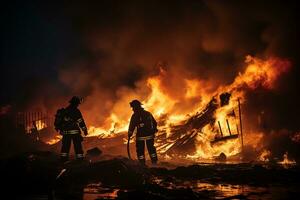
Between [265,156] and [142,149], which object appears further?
[265,156]

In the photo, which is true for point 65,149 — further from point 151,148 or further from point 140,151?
point 151,148

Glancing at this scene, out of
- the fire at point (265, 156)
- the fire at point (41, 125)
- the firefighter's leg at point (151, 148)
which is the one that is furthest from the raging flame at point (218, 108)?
the fire at point (41, 125)

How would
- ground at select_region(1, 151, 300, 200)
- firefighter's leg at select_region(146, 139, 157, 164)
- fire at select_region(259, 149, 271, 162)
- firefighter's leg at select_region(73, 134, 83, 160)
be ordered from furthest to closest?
fire at select_region(259, 149, 271, 162)
firefighter's leg at select_region(146, 139, 157, 164)
firefighter's leg at select_region(73, 134, 83, 160)
ground at select_region(1, 151, 300, 200)

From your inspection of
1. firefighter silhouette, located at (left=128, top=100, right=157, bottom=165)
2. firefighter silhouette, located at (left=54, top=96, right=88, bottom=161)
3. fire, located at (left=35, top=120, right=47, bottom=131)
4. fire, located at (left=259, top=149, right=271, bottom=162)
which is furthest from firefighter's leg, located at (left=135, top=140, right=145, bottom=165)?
fire, located at (left=35, top=120, right=47, bottom=131)

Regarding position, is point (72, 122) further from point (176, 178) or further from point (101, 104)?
point (101, 104)

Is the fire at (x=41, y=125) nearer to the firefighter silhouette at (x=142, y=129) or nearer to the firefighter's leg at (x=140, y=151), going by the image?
the firefighter silhouette at (x=142, y=129)

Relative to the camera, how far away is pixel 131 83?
115 feet

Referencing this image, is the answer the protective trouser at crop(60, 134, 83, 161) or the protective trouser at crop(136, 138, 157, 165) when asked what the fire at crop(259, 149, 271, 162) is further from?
the protective trouser at crop(60, 134, 83, 161)

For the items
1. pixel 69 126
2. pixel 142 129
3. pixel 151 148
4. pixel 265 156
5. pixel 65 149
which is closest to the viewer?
pixel 65 149

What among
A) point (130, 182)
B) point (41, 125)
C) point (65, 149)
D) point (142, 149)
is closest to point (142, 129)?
point (142, 149)

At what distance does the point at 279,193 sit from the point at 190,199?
2.19 metres

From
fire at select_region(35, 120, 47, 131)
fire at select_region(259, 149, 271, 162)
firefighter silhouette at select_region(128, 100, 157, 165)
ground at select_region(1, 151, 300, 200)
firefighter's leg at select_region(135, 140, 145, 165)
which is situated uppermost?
fire at select_region(35, 120, 47, 131)

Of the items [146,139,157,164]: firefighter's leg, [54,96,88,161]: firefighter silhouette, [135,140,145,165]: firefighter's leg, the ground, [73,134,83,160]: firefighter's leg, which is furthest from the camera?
[146,139,157,164]: firefighter's leg

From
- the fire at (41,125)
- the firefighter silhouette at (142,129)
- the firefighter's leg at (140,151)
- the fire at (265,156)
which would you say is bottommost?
the fire at (265,156)
